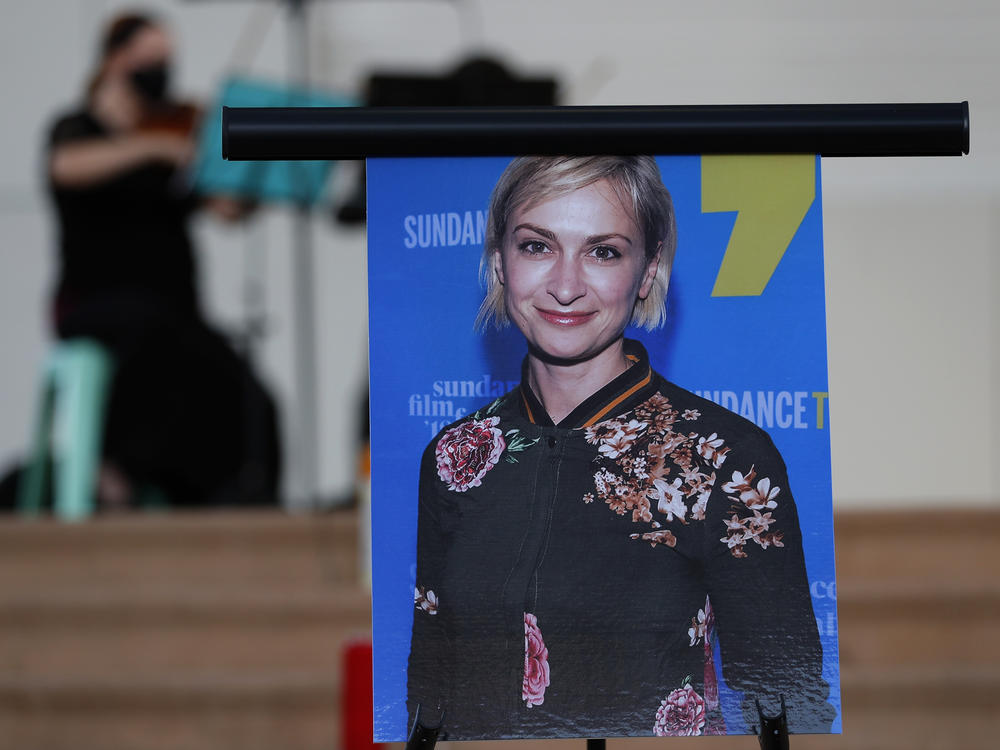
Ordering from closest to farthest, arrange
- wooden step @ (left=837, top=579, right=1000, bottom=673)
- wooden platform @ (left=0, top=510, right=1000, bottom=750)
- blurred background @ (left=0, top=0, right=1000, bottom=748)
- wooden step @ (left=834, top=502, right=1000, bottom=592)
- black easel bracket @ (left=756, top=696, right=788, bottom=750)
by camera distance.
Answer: black easel bracket @ (left=756, top=696, right=788, bottom=750), wooden platform @ (left=0, top=510, right=1000, bottom=750), wooden step @ (left=837, top=579, right=1000, bottom=673), wooden step @ (left=834, top=502, right=1000, bottom=592), blurred background @ (left=0, top=0, right=1000, bottom=748)

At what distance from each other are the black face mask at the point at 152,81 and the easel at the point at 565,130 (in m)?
2.22

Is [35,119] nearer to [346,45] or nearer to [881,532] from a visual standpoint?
[346,45]

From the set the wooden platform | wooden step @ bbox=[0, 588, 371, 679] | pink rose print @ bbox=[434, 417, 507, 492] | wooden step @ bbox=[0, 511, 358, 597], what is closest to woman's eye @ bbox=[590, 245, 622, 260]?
pink rose print @ bbox=[434, 417, 507, 492]

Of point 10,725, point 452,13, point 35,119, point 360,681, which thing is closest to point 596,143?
point 360,681

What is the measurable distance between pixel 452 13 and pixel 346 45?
16.4 inches

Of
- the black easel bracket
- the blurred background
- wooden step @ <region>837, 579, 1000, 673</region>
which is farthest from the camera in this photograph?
the blurred background

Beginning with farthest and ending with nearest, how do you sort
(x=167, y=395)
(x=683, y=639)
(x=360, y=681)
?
1. (x=167, y=395)
2. (x=360, y=681)
3. (x=683, y=639)

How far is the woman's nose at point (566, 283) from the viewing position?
70 centimetres

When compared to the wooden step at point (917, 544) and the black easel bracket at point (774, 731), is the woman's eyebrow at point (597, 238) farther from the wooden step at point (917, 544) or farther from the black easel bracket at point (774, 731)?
the wooden step at point (917, 544)

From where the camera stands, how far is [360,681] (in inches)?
55.2

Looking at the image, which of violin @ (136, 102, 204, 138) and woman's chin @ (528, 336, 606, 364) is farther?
violin @ (136, 102, 204, 138)

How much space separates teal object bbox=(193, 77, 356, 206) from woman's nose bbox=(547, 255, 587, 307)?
5.83ft

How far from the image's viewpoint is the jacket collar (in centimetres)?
69

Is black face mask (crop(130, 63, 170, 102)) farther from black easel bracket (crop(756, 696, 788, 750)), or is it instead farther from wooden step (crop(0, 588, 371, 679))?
black easel bracket (crop(756, 696, 788, 750))
